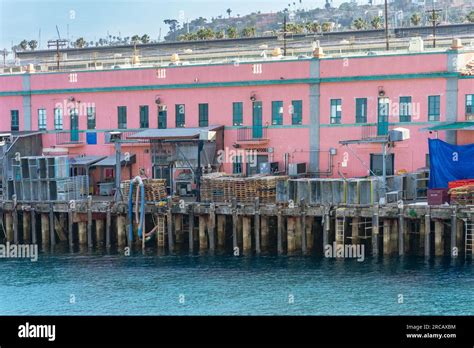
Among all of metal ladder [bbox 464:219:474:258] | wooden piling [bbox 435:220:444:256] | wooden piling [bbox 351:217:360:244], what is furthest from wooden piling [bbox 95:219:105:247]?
metal ladder [bbox 464:219:474:258]

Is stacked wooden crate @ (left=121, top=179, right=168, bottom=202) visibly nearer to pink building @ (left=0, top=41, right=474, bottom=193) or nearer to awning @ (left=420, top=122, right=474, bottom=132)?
pink building @ (left=0, top=41, right=474, bottom=193)

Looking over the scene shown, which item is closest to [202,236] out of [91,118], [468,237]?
[468,237]

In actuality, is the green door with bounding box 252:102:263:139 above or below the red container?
above

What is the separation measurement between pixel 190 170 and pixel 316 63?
9.44 meters

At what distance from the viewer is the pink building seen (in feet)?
177

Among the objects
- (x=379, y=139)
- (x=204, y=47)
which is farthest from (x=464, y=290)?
(x=204, y=47)

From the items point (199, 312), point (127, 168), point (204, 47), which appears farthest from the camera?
point (204, 47)

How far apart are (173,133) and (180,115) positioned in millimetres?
3806

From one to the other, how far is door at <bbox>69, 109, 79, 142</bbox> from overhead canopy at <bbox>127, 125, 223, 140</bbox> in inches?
243

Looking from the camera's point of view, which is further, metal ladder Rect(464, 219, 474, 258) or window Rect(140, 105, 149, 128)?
window Rect(140, 105, 149, 128)

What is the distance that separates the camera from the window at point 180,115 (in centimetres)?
6066

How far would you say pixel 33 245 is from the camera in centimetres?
5469

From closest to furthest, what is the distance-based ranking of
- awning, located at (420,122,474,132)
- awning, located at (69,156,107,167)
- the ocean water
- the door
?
the ocean water, awning, located at (420,122,474,132), awning, located at (69,156,107,167), the door
